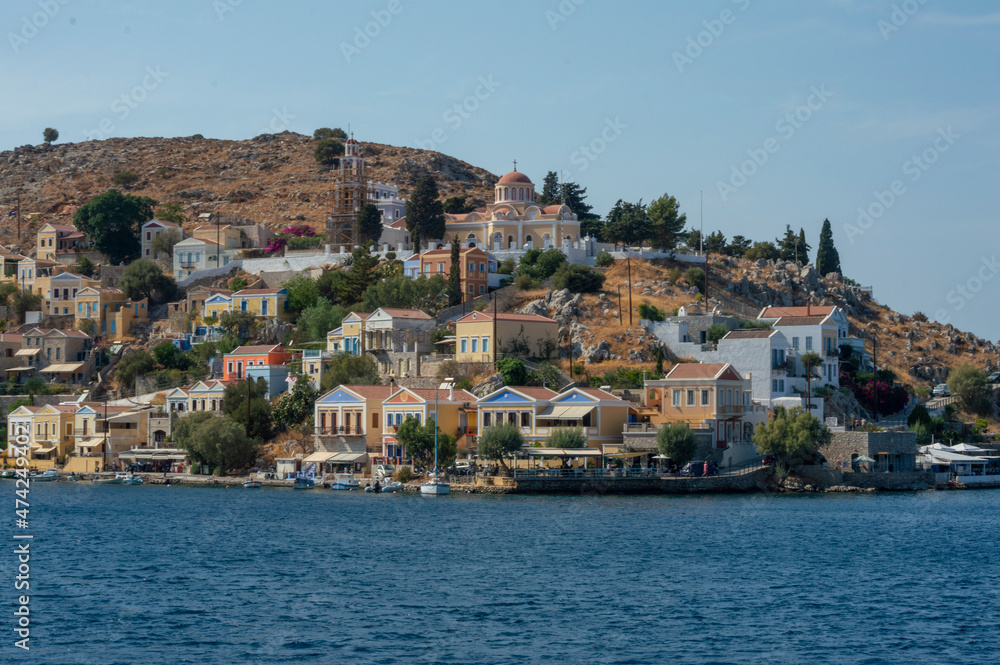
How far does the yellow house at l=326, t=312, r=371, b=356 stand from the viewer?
85500 millimetres

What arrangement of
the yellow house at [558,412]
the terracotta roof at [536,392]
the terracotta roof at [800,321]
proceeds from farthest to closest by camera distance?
the terracotta roof at [800,321] → the terracotta roof at [536,392] → the yellow house at [558,412]

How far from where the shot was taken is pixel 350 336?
284 feet

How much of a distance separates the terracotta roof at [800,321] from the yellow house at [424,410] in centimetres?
2111

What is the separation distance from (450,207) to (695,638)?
8828cm

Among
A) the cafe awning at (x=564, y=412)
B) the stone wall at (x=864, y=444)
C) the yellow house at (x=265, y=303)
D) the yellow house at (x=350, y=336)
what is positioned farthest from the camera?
the yellow house at (x=265, y=303)

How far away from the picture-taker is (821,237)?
10950 centimetres

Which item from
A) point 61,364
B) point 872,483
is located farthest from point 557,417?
point 61,364

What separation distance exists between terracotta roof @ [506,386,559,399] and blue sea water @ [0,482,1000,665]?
10.7 metres

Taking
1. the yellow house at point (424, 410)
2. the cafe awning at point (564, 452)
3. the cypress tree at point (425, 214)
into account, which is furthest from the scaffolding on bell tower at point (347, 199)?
the cafe awning at point (564, 452)

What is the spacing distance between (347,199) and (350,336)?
88.9ft

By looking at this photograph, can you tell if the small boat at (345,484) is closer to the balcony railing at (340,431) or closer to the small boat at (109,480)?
the balcony railing at (340,431)

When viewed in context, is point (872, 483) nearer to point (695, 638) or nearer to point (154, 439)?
point (695, 638)

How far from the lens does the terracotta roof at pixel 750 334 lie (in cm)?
7569

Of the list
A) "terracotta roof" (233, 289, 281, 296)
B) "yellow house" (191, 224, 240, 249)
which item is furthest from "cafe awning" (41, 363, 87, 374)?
"yellow house" (191, 224, 240, 249)
